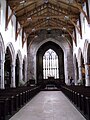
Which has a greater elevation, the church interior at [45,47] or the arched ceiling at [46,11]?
the arched ceiling at [46,11]

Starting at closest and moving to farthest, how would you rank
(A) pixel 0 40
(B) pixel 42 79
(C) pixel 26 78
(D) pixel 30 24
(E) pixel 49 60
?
(A) pixel 0 40
(D) pixel 30 24
(C) pixel 26 78
(B) pixel 42 79
(E) pixel 49 60

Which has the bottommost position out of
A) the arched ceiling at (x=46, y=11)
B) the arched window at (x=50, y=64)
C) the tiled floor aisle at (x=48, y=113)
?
the tiled floor aisle at (x=48, y=113)

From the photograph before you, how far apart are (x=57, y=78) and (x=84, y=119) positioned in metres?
26.3

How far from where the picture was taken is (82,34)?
20422 millimetres

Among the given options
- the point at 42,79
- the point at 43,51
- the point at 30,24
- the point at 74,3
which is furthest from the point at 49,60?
the point at 74,3

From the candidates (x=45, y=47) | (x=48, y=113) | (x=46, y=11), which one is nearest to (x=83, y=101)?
(x=48, y=113)

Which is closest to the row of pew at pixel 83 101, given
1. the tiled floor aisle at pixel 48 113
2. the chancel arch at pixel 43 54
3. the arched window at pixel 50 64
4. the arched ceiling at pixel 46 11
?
the tiled floor aisle at pixel 48 113

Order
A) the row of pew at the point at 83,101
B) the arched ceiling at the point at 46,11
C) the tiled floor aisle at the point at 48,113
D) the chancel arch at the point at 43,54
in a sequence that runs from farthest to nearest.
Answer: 1. the chancel arch at the point at 43,54
2. the arched ceiling at the point at 46,11
3. the tiled floor aisle at the point at 48,113
4. the row of pew at the point at 83,101

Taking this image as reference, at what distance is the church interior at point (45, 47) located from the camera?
16.8 meters

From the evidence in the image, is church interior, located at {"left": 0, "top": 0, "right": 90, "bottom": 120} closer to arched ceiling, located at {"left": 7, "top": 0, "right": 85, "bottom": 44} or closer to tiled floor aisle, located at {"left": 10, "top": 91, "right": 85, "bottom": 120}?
arched ceiling, located at {"left": 7, "top": 0, "right": 85, "bottom": 44}

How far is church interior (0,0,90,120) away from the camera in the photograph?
55.2 ft

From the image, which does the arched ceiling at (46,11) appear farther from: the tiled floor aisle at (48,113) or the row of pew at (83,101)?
the tiled floor aisle at (48,113)

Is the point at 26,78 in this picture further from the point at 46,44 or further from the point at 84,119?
the point at 84,119

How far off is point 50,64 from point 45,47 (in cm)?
334
